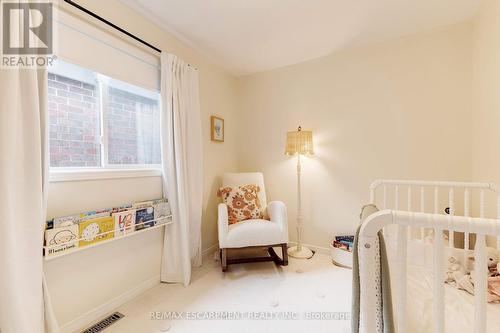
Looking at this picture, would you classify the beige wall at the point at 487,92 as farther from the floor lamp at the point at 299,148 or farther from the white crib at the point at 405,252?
the white crib at the point at 405,252

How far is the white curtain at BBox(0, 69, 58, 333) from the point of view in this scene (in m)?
1.09

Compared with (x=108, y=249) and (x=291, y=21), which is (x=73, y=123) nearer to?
(x=108, y=249)

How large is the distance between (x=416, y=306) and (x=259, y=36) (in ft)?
7.58

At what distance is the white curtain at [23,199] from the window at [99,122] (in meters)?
0.23

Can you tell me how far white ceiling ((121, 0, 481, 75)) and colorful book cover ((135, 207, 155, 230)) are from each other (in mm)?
1574

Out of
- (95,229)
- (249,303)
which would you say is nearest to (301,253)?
(249,303)

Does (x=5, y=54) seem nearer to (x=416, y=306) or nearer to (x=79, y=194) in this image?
(x=79, y=194)

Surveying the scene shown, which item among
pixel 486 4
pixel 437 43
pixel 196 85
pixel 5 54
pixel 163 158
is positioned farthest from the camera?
pixel 196 85

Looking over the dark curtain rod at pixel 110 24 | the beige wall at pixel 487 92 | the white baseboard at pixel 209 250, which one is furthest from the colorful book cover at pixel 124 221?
the beige wall at pixel 487 92

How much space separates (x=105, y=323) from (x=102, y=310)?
0.11m

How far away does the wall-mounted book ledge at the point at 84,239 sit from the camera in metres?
1.27

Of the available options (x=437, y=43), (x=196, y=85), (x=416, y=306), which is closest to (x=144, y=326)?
(x=416, y=306)

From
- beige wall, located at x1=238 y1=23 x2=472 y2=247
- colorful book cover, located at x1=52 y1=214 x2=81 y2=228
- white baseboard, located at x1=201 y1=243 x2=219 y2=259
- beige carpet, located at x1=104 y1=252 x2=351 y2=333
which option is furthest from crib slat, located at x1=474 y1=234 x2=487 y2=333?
white baseboard, located at x1=201 y1=243 x2=219 y2=259

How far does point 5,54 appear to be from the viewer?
1.12 metres
